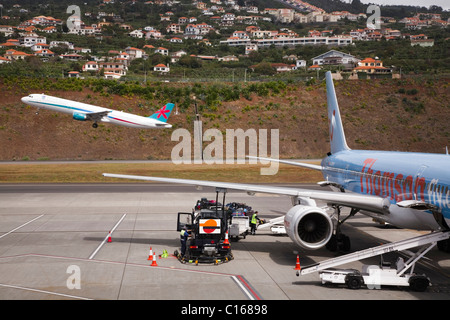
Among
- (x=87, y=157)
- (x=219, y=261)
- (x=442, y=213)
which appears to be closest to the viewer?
(x=442, y=213)

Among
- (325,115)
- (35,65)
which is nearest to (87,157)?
(325,115)

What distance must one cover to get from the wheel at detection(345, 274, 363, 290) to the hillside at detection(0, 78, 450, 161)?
7169 centimetres

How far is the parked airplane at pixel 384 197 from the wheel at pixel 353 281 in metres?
2.85

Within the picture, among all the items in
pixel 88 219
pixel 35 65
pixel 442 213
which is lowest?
pixel 88 219

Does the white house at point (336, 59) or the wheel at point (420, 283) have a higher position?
the white house at point (336, 59)

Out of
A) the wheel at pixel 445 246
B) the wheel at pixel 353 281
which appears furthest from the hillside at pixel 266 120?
the wheel at pixel 353 281

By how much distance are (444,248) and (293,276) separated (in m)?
10.2

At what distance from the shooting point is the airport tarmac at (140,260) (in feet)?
65.2

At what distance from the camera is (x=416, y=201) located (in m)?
21.9

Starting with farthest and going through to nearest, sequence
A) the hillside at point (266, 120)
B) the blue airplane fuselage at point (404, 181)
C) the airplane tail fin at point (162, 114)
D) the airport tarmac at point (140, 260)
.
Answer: the hillside at point (266, 120)
the airplane tail fin at point (162, 114)
the blue airplane fuselage at point (404, 181)
the airport tarmac at point (140, 260)

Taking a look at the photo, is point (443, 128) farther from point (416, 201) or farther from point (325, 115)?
point (416, 201)

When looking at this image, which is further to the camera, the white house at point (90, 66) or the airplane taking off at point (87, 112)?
the white house at point (90, 66)

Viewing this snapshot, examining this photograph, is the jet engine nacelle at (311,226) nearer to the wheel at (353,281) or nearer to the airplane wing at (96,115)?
the wheel at (353,281)

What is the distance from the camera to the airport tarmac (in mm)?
19859
